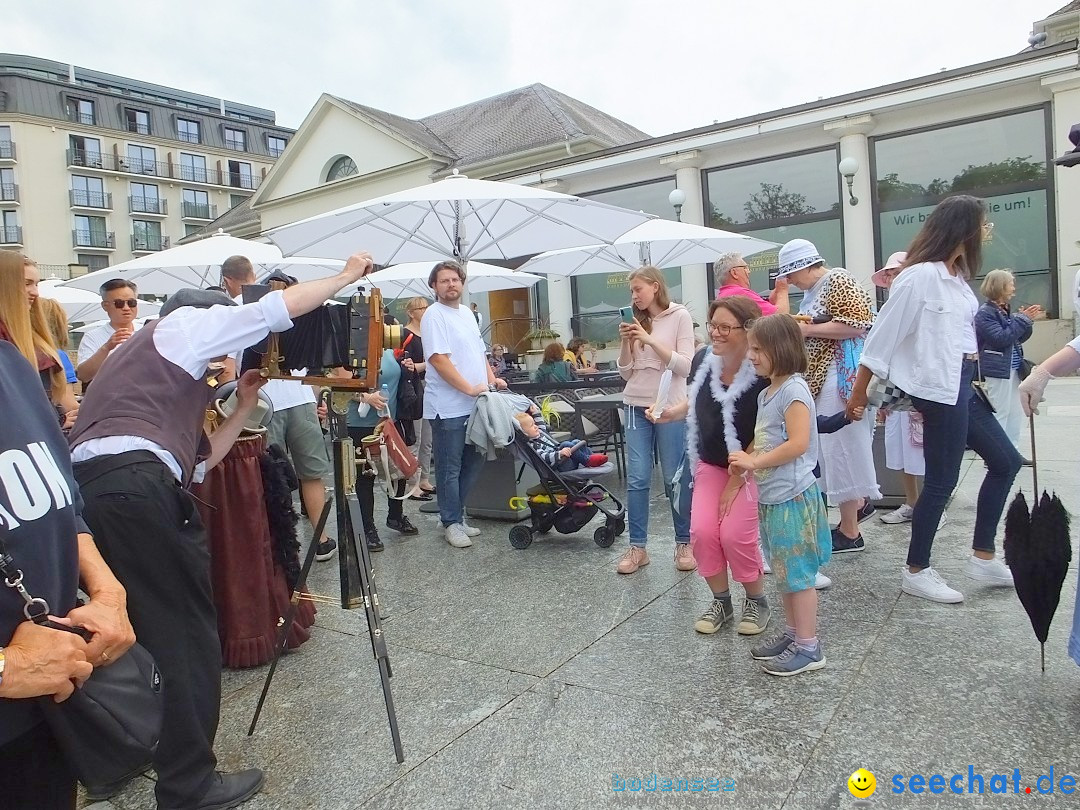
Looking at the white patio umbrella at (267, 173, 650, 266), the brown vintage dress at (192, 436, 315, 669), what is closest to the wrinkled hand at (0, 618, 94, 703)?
the brown vintage dress at (192, 436, 315, 669)

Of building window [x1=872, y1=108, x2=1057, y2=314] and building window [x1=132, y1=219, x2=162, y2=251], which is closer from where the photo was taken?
building window [x1=872, y1=108, x2=1057, y2=314]

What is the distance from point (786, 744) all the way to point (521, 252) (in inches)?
239

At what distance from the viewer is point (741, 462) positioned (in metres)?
3.01

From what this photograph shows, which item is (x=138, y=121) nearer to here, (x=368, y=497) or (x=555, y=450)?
(x=368, y=497)

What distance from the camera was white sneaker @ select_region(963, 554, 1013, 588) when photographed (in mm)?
3738

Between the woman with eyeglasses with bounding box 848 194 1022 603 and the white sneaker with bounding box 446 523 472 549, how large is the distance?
111 inches

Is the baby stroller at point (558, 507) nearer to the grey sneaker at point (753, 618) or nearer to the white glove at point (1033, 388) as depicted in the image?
the grey sneaker at point (753, 618)

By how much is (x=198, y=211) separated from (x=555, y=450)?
230ft

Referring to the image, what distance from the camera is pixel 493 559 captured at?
16.3 ft

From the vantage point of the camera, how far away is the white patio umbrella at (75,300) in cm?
970

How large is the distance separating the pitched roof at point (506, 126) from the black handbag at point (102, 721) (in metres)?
20.2

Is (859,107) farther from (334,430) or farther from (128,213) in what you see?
(128,213)

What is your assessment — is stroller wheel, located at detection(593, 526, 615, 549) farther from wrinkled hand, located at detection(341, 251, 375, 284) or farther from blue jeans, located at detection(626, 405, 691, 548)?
wrinkled hand, located at detection(341, 251, 375, 284)

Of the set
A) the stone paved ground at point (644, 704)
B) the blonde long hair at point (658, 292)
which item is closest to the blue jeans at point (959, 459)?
the stone paved ground at point (644, 704)
